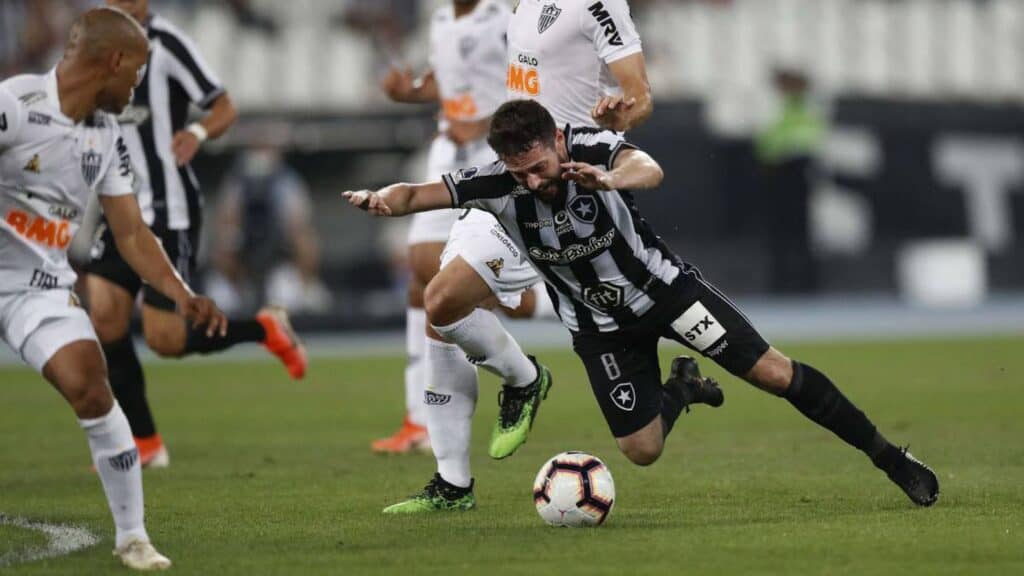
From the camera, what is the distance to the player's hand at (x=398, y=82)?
9.38 metres

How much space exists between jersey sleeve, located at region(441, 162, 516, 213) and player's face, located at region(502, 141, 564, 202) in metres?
0.18

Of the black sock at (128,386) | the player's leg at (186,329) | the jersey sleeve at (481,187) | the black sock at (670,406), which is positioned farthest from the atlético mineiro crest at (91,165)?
the black sock at (128,386)

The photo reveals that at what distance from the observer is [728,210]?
885 inches

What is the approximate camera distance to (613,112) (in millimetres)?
7070

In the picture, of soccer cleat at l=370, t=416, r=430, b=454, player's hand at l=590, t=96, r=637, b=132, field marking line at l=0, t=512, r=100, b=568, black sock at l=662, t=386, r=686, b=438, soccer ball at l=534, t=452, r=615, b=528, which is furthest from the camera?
soccer cleat at l=370, t=416, r=430, b=454

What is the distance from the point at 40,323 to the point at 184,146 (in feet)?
12.0

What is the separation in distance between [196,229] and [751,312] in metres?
14.2

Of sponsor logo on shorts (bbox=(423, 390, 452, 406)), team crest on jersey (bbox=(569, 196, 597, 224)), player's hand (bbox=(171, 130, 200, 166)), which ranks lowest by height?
sponsor logo on shorts (bbox=(423, 390, 452, 406))

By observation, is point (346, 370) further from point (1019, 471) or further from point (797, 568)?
point (797, 568)

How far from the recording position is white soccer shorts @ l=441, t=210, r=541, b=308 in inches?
286

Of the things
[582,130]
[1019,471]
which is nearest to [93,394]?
[582,130]

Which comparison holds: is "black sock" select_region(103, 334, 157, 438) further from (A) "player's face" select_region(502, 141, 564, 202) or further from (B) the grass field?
(A) "player's face" select_region(502, 141, 564, 202)

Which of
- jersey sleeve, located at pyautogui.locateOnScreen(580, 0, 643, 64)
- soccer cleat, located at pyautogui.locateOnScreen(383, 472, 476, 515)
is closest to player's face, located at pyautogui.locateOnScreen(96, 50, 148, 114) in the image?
soccer cleat, located at pyautogui.locateOnScreen(383, 472, 476, 515)

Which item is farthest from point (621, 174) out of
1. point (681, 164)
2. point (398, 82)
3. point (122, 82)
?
point (681, 164)
